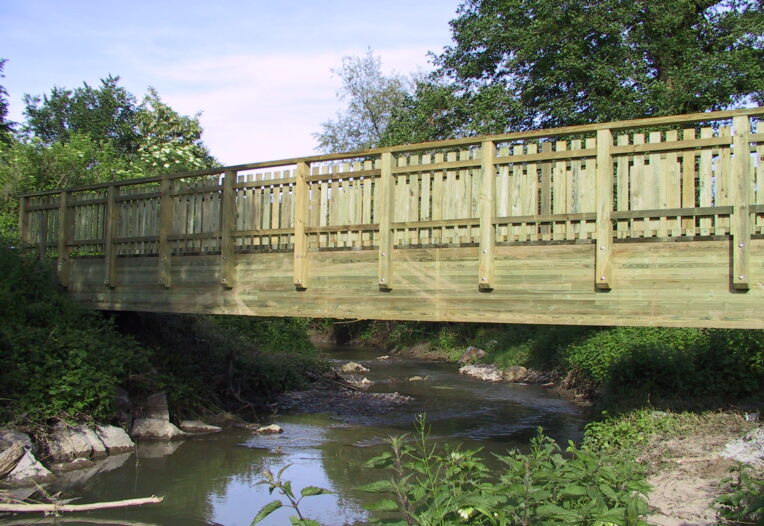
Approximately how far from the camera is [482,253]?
801 centimetres

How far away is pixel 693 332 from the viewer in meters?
12.1

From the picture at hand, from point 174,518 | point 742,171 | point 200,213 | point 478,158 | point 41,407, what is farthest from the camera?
point 200,213

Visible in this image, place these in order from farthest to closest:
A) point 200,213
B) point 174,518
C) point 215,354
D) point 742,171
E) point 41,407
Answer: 1. point 215,354
2. point 200,213
3. point 41,407
4. point 174,518
5. point 742,171

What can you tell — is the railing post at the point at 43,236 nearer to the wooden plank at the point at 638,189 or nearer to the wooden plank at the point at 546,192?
the wooden plank at the point at 546,192

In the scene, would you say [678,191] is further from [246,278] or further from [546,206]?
[246,278]

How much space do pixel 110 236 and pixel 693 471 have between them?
939cm

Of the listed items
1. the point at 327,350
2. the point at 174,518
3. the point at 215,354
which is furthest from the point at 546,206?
the point at 327,350

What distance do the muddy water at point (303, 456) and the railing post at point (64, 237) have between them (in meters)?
3.64

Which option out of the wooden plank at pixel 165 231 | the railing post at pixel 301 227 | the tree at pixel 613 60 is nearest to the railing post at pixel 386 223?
the railing post at pixel 301 227

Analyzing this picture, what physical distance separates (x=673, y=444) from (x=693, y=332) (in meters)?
4.21

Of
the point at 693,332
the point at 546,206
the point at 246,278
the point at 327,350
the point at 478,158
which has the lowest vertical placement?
the point at 327,350

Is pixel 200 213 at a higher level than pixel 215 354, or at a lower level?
higher

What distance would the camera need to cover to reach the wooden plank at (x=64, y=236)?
12445 millimetres

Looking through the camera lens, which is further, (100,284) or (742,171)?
(100,284)
